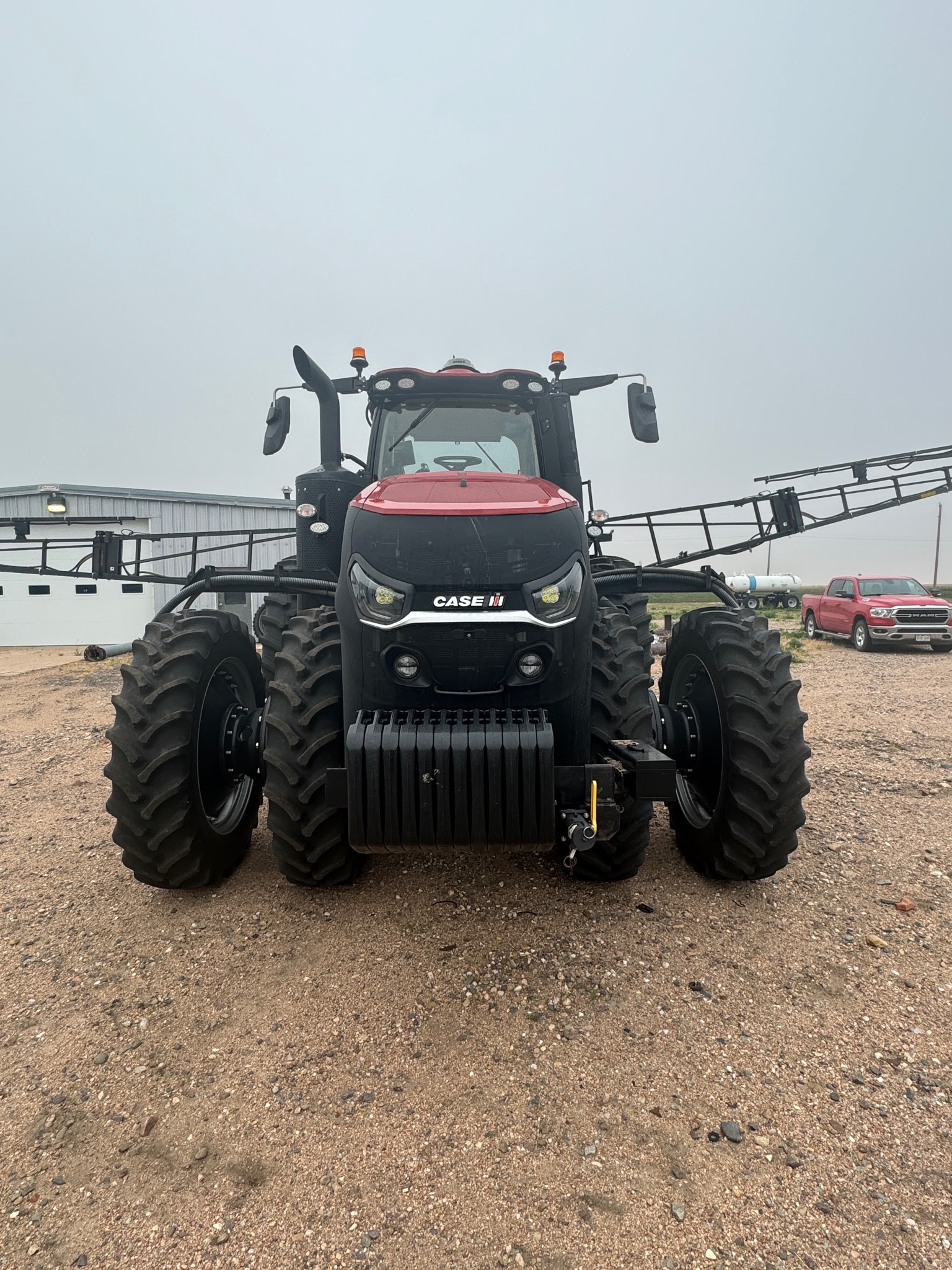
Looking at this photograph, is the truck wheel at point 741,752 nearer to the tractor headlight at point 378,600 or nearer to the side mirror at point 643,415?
the side mirror at point 643,415

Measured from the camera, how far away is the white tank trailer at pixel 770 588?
30281 mm

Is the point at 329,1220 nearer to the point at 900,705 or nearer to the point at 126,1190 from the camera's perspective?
the point at 126,1190

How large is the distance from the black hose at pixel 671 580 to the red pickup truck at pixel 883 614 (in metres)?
11.9

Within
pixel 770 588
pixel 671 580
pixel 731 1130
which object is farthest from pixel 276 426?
pixel 770 588

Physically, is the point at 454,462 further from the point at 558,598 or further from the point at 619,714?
the point at 619,714

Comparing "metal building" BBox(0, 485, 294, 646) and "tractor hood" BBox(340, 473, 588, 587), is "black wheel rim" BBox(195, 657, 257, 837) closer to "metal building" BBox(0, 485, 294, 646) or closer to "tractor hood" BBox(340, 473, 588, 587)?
"tractor hood" BBox(340, 473, 588, 587)

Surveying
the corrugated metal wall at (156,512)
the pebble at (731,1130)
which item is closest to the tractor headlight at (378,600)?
the pebble at (731,1130)

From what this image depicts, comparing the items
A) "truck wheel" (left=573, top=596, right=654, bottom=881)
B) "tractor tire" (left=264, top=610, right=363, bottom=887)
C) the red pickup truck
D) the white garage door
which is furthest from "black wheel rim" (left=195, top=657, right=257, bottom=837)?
the white garage door

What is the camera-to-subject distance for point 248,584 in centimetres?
380

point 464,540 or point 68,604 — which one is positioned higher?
point 464,540

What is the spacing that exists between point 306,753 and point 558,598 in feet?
4.11

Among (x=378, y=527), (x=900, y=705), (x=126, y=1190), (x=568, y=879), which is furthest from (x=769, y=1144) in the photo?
(x=900, y=705)

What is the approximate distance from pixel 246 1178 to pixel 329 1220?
1.00ft

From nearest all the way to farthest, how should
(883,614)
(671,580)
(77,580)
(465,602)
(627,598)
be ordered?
1. (465,602)
2. (671,580)
3. (627,598)
4. (883,614)
5. (77,580)
